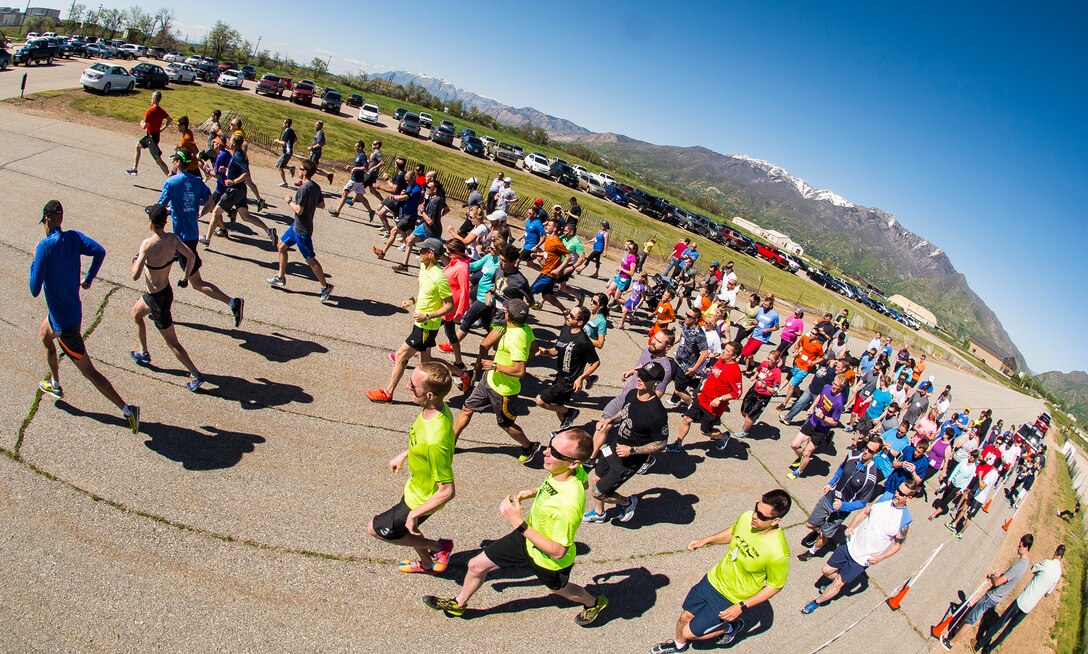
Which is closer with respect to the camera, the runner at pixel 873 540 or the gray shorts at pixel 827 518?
the runner at pixel 873 540

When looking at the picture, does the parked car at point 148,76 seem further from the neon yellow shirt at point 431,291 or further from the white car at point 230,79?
the neon yellow shirt at point 431,291

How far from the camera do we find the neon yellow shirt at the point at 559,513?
3996 millimetres

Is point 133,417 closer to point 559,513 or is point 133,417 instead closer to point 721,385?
point 559,513

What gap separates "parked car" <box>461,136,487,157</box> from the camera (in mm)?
46188

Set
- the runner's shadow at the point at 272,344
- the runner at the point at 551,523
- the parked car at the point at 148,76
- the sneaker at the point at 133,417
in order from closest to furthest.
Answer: the runner at the point at 551,523 < the sneaker at the point at 133,417 < the runner's shadow at the point at 272,344 < the parked car at the point at 148,76

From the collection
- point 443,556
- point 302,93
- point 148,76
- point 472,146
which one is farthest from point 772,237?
point 443,556

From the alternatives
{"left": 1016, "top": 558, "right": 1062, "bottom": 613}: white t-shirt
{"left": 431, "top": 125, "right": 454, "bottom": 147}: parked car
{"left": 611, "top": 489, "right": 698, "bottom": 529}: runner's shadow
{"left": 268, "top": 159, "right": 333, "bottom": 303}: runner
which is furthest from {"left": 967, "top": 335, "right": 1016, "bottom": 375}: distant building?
{"left": 268, "top": 159, "right": 333, "bottom": 303}: runner

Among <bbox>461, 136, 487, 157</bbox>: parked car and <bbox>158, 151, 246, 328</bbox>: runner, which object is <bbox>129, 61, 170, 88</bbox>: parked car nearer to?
<bbox>461, 136, 487, 157</bbox>: parked car

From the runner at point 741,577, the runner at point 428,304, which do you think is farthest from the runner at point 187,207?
the runner at point 741,577

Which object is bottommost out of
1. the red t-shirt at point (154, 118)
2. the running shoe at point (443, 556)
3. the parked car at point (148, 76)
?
the running shoe at point (443, 556)

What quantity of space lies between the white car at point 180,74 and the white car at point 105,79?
11.5 m

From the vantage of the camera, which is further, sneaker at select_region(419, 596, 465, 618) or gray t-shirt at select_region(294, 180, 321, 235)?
gray t-shirt at select_region(294, 180, 321, 235)

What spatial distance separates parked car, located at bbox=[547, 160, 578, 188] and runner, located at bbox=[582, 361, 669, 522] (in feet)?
156

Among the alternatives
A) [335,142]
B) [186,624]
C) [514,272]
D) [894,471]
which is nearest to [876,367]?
[894,471]
